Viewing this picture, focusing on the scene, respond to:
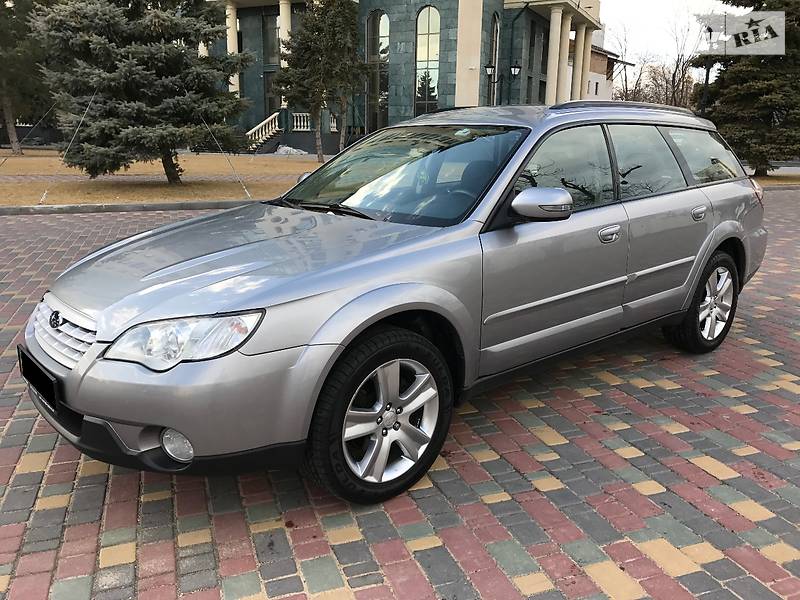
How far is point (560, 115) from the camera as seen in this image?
380cm

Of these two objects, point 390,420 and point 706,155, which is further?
point 706,155

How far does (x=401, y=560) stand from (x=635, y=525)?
1.02 m

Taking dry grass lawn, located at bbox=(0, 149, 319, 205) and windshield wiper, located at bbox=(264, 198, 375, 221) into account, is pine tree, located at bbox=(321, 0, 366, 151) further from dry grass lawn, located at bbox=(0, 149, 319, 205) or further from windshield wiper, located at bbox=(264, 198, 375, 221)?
windshield wiper, located at bbox=(264, 198, 375, 221)

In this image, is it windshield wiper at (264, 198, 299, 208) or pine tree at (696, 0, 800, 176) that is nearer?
windshield wiper at (264, 198, 299, 208)

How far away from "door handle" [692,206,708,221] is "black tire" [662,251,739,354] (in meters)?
0.38

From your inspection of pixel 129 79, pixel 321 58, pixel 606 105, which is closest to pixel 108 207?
pixel 129 79

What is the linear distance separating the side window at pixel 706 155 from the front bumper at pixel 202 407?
130 inches

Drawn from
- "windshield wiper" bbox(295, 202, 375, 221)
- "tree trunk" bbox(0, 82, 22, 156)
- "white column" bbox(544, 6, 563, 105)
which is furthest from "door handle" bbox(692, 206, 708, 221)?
"white column" bbox(544, 6, 563, 105)

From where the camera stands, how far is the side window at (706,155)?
4.65 meters

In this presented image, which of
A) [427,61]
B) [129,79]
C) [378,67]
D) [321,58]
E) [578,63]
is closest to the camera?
[129,79]

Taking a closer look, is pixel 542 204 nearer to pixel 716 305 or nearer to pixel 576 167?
pixel 576 167

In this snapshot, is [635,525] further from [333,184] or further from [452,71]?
[452,71]

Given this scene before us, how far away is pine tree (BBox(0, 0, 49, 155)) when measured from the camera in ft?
103

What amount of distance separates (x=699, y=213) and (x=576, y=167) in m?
1.22
